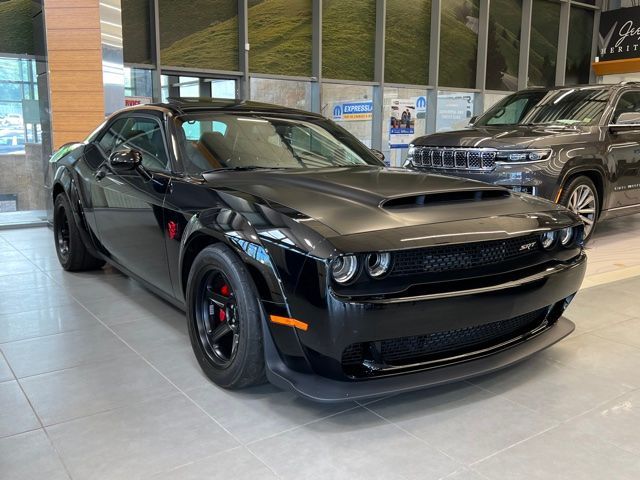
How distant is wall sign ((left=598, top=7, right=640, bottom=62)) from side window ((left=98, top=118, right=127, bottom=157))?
1307 cm

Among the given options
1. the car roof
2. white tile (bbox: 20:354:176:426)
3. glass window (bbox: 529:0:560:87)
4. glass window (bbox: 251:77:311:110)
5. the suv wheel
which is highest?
glass window (bbox: 529:0:560:87)

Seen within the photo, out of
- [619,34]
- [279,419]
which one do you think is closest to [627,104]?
[279,419]

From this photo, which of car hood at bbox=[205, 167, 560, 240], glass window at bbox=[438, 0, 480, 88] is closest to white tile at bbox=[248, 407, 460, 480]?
car hood at bbox=[205, 167, 560, 240]

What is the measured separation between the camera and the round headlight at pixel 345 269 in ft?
7.16

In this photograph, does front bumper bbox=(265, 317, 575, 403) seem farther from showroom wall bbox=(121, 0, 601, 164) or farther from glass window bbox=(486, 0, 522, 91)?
glass window bbox=(486, 0, 522, 91)

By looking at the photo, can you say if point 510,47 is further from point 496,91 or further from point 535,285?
point 535,285

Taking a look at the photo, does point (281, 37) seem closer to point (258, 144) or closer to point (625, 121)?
point (625, 121)

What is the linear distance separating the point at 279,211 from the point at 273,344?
21.2 inches

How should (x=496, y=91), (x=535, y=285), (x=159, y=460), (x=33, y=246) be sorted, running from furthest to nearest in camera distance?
(x=496, y=91), (x=33, y=246), (x=535, y=285), (x=159, y=460)

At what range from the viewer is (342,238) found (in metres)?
2.18

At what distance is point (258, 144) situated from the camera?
134 inches

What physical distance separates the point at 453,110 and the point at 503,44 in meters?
2.09

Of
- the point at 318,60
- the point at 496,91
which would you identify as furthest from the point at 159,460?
the point at 496,91

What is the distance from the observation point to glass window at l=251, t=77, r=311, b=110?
940cm
